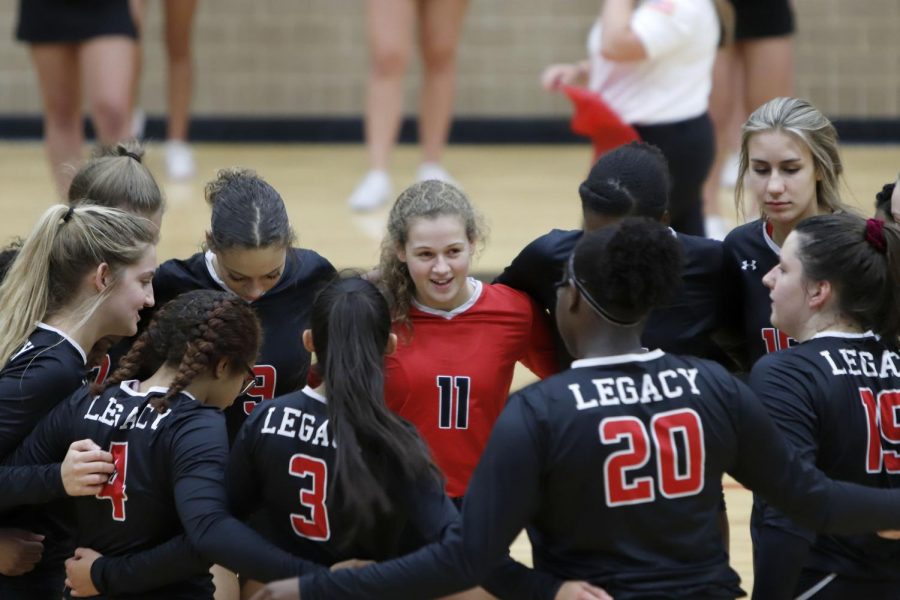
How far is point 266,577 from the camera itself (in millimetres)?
2303

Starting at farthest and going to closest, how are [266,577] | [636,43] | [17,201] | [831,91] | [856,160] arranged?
[831,91] < [856,160] < [17,201] < [636,43] < [266,577]

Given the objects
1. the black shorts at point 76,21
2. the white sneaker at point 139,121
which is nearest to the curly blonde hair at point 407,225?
the black shorts at point 76,21

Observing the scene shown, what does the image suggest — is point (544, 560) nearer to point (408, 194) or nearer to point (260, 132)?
point (408, 194)

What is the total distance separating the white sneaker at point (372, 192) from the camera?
6.91 metres

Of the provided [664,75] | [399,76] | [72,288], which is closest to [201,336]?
A: [72,288]

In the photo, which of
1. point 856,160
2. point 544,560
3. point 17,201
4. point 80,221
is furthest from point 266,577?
point 856,160

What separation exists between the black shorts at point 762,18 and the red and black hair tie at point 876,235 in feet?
12.9

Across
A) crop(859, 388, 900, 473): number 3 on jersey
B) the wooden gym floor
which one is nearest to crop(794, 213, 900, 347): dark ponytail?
crop(859, 388, 900, 473): number 3 on jersey

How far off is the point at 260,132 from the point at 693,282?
6617mm

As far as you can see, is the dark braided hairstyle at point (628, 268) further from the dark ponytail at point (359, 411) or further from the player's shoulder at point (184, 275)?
the player's shoulder at point (184, 275)

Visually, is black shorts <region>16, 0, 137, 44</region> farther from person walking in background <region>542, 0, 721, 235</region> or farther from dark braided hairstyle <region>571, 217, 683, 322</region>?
dark braided hairstyle <region>571, 217, 683, 322</region>

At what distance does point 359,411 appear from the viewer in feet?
7.66

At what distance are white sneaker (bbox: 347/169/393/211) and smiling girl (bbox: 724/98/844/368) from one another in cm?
390

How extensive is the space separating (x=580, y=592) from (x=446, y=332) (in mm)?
889
